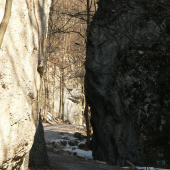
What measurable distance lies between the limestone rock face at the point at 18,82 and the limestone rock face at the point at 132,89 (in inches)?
205

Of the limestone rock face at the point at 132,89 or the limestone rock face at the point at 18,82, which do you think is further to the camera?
the limestone rock face at the point at 132,89

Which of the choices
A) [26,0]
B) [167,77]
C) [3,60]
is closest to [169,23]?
[167,77]

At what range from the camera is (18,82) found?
2.98 meters

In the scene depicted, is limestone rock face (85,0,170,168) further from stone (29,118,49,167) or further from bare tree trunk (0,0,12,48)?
bare tree trunk (0,0,12,48)

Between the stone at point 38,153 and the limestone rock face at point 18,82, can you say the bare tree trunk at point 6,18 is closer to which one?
the limestone rock face at point 18,82

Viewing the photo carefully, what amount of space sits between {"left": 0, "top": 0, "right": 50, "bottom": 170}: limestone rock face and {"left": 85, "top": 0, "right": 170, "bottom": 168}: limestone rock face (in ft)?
17.1

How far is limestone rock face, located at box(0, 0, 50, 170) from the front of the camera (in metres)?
2.78

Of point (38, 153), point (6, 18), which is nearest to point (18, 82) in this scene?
point (6, 18)

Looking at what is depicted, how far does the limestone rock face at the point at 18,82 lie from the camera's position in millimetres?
2777

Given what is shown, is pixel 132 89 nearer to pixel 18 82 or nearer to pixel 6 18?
pixel 18 82

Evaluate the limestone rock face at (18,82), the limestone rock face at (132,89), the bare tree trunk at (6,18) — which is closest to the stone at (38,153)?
the limestone rock face at (18,82)

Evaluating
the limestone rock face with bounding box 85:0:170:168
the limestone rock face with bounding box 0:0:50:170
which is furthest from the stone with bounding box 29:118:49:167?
the limestone rock face with bounding box 85:0:170:168

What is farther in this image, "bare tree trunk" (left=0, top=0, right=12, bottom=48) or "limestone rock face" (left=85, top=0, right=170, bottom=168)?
"limestone rock face" (left=85, top=0, right=170, bottom=168)

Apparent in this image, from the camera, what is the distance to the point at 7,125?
2785 millimetres
